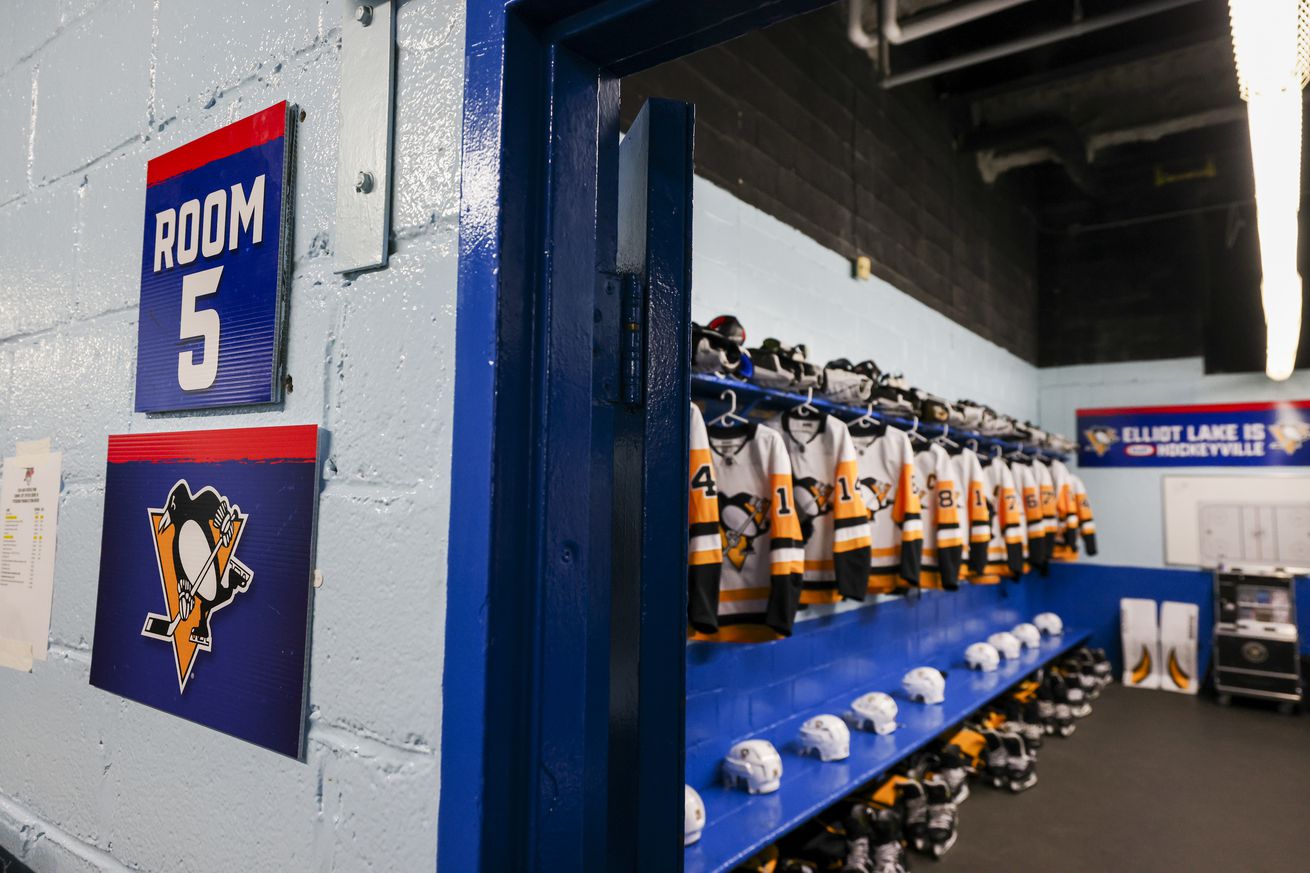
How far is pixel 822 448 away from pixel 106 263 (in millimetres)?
2514

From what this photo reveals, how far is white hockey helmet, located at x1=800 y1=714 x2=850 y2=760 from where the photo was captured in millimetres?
3066

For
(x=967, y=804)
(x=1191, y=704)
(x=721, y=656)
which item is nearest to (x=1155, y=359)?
(x=1191, y=704)

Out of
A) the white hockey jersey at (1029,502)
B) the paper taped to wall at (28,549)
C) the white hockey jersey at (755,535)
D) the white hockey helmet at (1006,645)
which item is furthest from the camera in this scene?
the white hockey jersey at (1029,502)

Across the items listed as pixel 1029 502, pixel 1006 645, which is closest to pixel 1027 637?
pixel 1006 645

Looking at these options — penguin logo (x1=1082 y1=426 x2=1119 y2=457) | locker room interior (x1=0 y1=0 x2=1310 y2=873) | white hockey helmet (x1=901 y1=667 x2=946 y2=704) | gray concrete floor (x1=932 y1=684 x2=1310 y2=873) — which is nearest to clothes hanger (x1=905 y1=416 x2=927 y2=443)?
locker room interior (x1=0 y1=0 x2=1310 y2=873)

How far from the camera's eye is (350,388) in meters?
0.90

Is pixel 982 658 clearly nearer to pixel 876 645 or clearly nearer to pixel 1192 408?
pixel 876 645

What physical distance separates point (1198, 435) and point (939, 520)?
378cm

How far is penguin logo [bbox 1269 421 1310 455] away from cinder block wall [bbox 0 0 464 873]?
23.5 feet

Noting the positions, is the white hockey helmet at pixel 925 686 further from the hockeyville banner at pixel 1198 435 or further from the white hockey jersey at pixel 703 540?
the hockeyville banner at pixel 1198 435

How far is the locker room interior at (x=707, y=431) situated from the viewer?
796 mm

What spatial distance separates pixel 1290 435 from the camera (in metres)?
6.02

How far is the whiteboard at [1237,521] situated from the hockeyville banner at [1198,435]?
16 cm

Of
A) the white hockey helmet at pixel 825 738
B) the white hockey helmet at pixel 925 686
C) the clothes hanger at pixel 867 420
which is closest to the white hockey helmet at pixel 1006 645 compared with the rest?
the white hockey helmet at pixel 925 686
